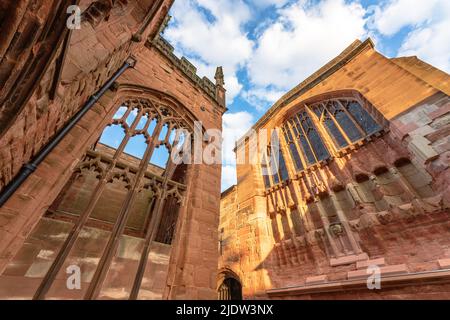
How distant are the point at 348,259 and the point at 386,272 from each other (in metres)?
0.94

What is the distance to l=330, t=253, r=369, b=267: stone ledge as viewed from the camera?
5.19 metres

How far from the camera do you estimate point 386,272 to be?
177 inches

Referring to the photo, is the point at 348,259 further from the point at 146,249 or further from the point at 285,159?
the point at 146,249

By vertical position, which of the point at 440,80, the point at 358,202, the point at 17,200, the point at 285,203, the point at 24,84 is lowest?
the point at 17,200

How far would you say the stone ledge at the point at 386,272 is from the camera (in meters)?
4.35

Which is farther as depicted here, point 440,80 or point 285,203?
point 285,203

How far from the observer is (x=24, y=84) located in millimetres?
1300

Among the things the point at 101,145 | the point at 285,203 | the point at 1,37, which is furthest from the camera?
the point at 285,203

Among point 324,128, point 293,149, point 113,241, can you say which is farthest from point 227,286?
point 324,128

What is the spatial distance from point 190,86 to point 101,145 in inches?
190

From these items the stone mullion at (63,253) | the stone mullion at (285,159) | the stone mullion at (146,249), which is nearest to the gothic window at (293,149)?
the stone mullion at (285,159)

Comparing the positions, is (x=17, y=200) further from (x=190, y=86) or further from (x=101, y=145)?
(x=101, y=145)

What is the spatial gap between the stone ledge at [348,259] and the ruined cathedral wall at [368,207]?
0.02 metres
